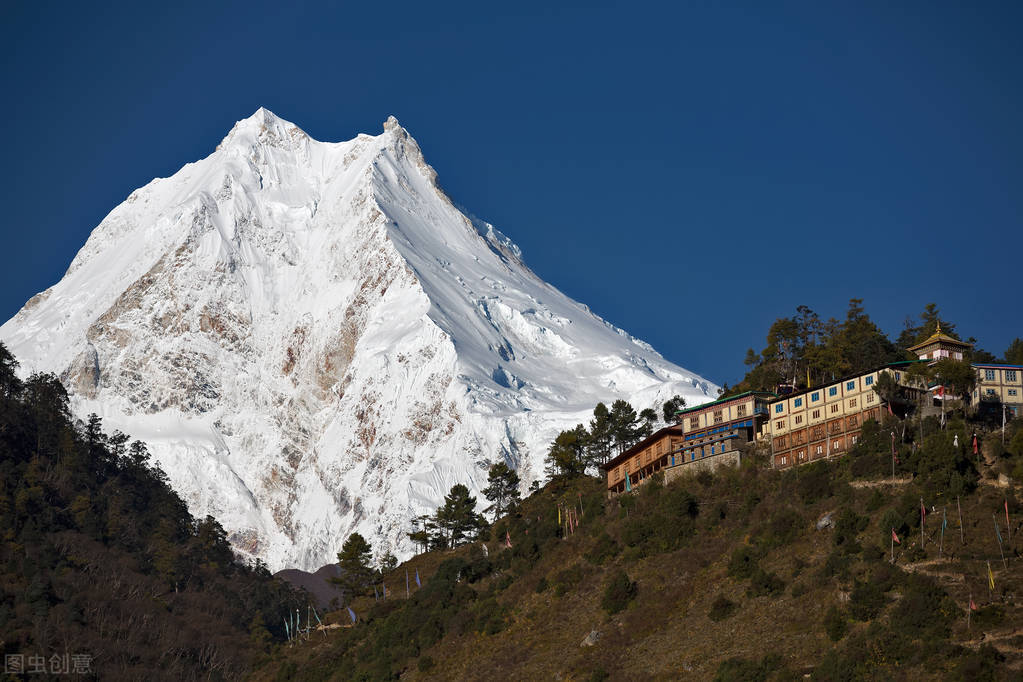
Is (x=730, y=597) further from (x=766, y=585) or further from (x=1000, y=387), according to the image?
(x=1000, y=387)

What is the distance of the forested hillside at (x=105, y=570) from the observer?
11656 centimetres

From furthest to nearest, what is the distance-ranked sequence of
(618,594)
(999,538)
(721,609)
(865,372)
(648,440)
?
(648,440) < (865,372) < (618,594) < (721,609) < (999,538)

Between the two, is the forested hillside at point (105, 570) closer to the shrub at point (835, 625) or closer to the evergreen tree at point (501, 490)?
the evergreen tree at point (501, 490)

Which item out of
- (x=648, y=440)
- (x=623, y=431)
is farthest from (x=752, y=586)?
(x=623, y=431)

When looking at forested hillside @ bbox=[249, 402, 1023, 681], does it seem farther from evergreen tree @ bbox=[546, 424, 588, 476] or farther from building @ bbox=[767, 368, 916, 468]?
evergreen tree @ bbox=[546, 424, 588, 476]

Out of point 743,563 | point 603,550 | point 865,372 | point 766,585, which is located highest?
point 865,372

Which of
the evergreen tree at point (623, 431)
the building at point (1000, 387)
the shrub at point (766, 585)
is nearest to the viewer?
the shrub at point (766, 585)

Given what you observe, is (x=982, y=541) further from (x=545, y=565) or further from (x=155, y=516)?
(x=155, y=516)

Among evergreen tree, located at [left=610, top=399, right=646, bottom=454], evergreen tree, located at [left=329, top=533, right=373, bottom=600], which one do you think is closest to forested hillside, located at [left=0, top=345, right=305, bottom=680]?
evergreen tree, located at [left=329, top=533, right=373, bottom=600]

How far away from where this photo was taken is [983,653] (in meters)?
65.1

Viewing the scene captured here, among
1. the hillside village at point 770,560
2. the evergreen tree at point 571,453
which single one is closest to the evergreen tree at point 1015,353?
the hillside village at point 770,560

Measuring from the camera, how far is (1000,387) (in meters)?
90.7

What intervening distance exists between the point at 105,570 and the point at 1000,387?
260 feet

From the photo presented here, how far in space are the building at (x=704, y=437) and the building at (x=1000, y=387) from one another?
14.2 metres
